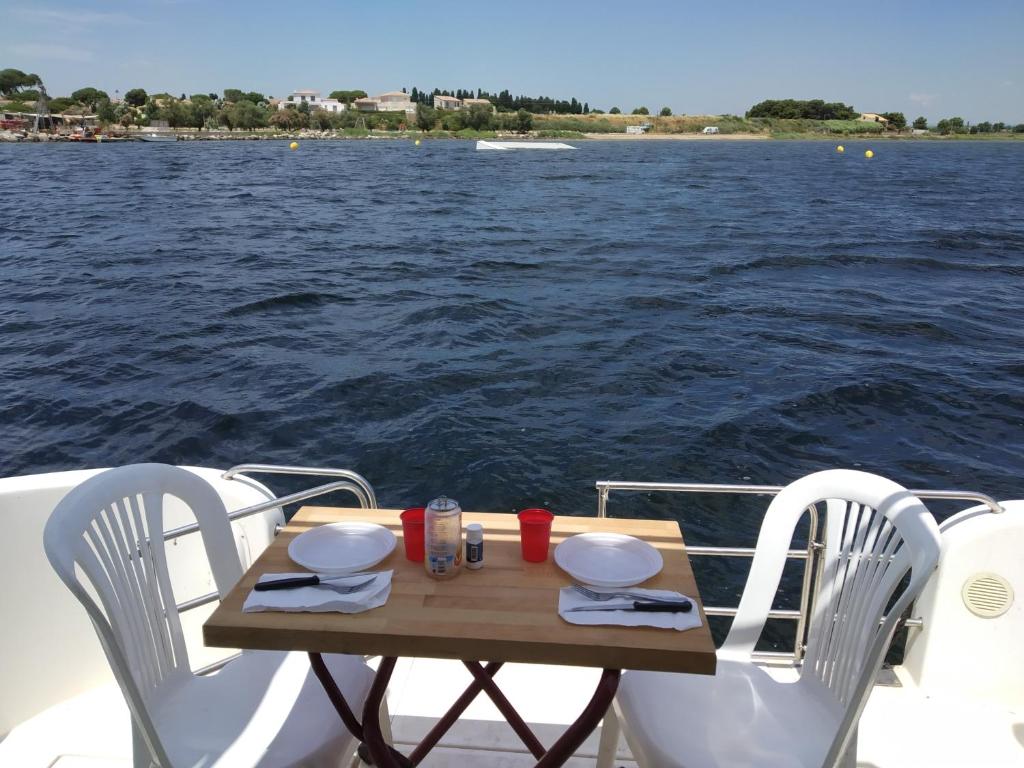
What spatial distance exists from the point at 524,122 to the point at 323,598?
8453 centimetres

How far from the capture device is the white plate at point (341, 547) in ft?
4.97

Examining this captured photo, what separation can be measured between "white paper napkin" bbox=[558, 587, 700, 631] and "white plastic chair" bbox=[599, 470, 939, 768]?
1.12 ft

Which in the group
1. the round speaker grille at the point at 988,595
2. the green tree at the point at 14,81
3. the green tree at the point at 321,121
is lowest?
the round speaker grille at the point at 988,595

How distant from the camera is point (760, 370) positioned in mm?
8289

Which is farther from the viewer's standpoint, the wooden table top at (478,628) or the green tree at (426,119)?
the green tree at (426,119)

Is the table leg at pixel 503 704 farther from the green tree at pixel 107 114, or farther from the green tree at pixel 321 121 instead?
the green tree at pixel 107 114

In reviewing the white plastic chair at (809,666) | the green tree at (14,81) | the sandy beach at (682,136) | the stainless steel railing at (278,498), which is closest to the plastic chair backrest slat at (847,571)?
the white plastic chair at (809,666)

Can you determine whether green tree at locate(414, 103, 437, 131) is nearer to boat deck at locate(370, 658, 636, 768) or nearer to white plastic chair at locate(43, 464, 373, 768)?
boat deck at locate(370, 658, 636, 768)

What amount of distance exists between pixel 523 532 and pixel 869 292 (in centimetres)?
1213

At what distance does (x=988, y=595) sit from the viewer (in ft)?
6.86

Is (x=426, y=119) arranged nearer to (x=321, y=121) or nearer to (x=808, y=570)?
(x=321, y=121)

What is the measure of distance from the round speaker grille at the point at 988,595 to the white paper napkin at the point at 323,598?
5.67 ft

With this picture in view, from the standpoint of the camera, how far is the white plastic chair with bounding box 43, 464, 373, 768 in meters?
1.34

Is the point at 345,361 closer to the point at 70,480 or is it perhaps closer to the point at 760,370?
the point at 760,370
